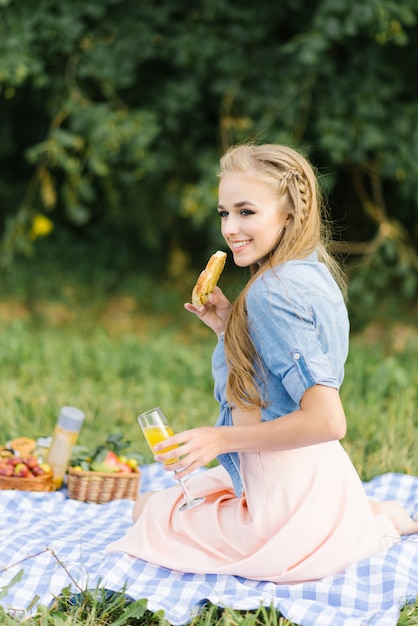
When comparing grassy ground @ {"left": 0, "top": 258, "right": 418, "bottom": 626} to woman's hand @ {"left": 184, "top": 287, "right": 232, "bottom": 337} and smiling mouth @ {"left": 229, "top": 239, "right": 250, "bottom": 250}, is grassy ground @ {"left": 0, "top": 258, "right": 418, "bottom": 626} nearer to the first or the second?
woman's hand @ {"left": 184, "top": 287, "right": 232, "bottom": 337}

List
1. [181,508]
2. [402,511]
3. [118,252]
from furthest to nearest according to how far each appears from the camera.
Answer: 1. [118,252]
2. [402,511]
3. [181,508]

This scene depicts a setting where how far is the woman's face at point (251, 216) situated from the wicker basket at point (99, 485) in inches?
50.7

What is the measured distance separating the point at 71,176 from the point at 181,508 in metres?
3.77

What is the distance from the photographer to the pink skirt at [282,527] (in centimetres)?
252

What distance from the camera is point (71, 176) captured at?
19.7 feet

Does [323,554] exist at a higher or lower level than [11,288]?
lower

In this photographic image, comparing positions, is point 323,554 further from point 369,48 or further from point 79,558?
point 369,48

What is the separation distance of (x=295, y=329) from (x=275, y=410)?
26cm

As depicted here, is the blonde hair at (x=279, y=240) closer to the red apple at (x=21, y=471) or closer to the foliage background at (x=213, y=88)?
the red apple at (x=21, y=471)

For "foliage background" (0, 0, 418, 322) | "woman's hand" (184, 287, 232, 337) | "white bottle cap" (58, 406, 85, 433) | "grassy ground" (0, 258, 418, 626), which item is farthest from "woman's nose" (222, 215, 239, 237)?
"foliage background" (0, 0, 418, 322)

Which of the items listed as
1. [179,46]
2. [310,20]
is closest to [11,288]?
[179,46]

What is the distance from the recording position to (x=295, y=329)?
2320mm

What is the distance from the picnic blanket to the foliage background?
10.8 feet

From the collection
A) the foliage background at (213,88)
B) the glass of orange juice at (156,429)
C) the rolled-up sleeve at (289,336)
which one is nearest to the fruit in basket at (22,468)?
the glass of orange juice at (156,429)
